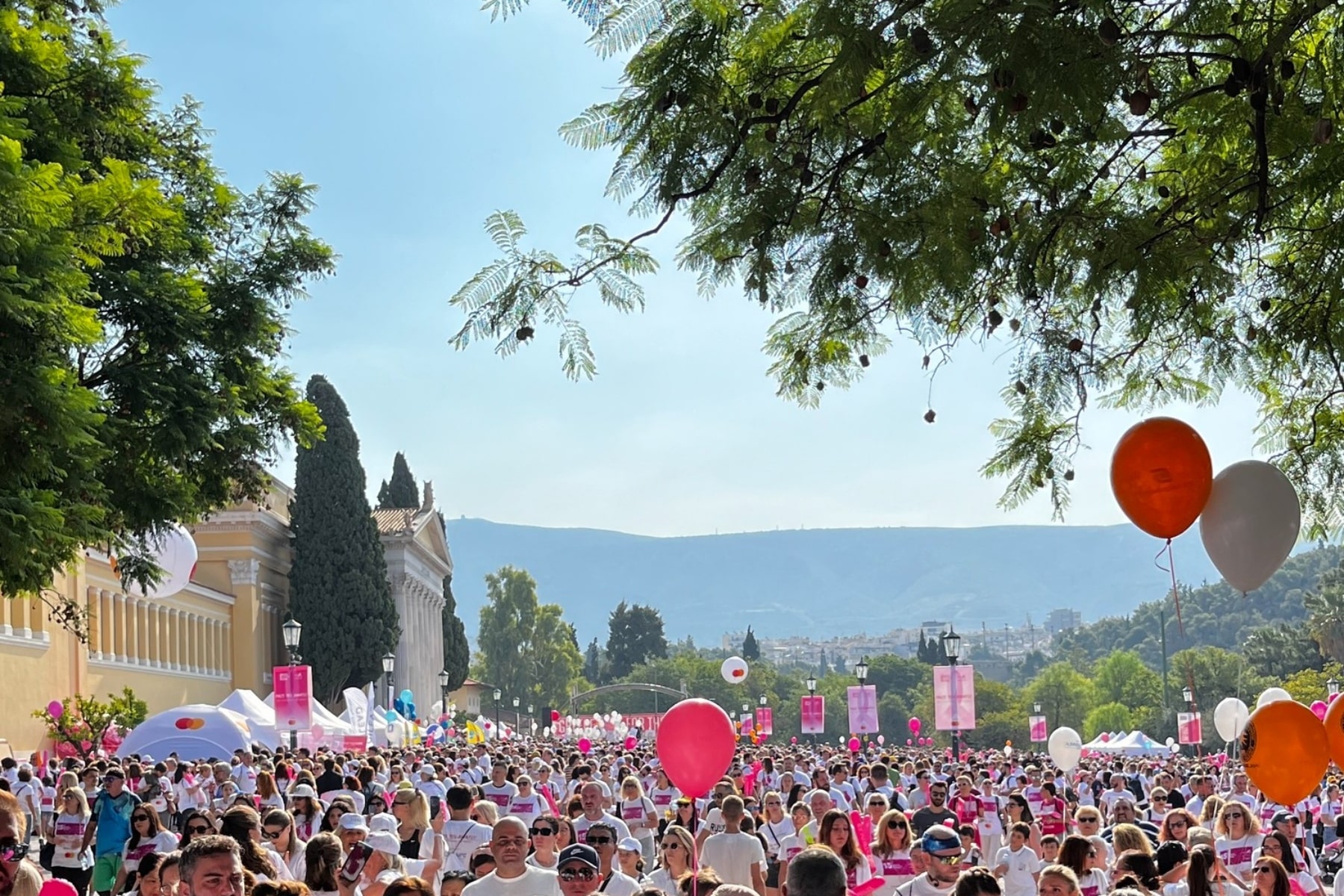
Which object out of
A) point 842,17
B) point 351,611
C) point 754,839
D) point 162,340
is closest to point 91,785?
point 162,340

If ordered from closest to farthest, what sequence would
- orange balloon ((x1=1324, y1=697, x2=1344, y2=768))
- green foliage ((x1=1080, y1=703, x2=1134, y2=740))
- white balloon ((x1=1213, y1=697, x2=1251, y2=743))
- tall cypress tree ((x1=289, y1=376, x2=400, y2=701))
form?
orange balloon ((x1=1324, y1=697, x2=1344, y2=768)) → white balloon ((x1=1213, y1=697, x2=1251, y2=743)) → tall cypress tree ((x1=289, y1=376, x2=400, y2=701)) → green foliage ((x1=1080, y1=703, x2=1134, y2=740))

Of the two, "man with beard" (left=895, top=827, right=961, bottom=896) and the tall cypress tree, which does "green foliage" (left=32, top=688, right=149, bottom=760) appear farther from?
"man with beard" (left=895, top=827, right=961, bottom=896)

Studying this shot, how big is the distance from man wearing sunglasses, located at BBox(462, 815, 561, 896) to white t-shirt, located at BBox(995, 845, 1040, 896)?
4.80 meters

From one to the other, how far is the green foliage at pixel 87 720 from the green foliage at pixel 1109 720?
96223 mm

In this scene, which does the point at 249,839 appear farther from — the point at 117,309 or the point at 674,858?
the point at 117,309

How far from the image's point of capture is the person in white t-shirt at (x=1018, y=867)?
455 inches

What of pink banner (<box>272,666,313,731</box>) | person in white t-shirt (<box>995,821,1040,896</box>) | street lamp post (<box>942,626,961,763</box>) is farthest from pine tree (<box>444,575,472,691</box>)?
person in white t-shirt (<box>995,821,1040,896</box>)

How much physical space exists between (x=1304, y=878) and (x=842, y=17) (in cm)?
788

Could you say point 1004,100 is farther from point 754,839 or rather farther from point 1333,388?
point 754,839

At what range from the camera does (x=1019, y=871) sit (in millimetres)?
11648

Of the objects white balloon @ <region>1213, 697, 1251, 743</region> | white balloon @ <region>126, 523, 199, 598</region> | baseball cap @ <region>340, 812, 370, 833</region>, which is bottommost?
white balloon @ <region>1213, 697, 1251, 743</region>

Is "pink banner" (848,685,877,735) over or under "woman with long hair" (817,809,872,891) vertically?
under

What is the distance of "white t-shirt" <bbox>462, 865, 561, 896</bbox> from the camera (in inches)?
316

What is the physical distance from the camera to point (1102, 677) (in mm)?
143500
